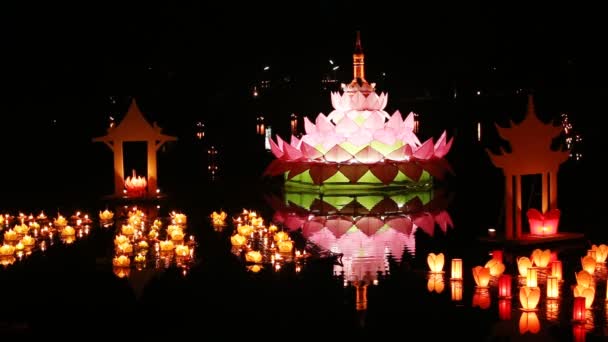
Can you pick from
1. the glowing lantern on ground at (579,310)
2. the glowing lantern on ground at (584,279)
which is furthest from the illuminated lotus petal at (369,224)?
the glowing lantern on ground at (579,310)

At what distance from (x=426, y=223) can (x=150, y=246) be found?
3.92m

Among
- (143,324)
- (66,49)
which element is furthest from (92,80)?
(143,324)

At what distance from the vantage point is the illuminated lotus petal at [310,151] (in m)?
17.1

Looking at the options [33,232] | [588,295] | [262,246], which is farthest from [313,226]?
[588,295]

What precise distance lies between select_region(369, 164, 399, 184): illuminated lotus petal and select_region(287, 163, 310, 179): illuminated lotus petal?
1.18 m

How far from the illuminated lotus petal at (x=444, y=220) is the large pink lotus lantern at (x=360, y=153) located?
98.4 inches

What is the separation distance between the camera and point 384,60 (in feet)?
116

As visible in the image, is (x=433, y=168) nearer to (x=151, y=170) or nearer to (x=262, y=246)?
(x=151, y=170)

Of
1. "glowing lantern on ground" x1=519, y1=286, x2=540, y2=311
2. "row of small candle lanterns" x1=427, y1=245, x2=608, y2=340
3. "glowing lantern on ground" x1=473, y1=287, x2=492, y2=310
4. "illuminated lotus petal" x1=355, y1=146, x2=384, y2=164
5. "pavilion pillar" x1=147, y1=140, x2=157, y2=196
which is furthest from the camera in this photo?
"illuminated lotus petal" x1=355, y1=146, x2=384, y2=164

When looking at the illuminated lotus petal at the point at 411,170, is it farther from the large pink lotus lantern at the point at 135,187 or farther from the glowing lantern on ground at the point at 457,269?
the glowing lantern on ground at the point at 457,269

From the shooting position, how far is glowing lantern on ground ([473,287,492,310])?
8531 millimetres

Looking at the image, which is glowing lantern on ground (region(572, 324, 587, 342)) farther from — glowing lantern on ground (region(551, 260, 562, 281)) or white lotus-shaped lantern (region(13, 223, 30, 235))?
white lotus-shaped lantern (region(13, 223, 30, 235))

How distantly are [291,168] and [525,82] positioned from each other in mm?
20278

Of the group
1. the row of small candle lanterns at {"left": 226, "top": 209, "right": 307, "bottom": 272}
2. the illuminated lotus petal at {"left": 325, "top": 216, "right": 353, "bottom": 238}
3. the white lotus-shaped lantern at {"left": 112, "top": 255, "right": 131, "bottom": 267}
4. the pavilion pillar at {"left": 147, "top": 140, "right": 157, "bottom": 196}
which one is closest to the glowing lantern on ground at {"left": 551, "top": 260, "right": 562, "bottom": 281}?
the row of small candle lanterns at {"left": 226, "top": 209, "right": 307, "bottom": 272}
